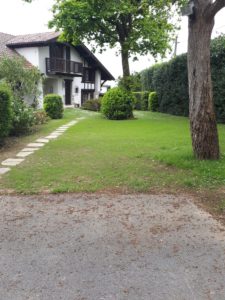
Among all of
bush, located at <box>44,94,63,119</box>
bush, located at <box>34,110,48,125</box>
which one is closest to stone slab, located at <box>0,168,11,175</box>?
bush, located at <box>34,110,48,125</box>

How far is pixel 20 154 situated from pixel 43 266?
492cm

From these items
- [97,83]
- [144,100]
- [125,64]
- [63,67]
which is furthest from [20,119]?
[97,83]

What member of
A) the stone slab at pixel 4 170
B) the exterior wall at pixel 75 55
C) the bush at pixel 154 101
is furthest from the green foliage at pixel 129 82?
the exterior wall at pixel 75 55

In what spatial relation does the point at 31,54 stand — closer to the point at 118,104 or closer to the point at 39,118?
the point at 118,104

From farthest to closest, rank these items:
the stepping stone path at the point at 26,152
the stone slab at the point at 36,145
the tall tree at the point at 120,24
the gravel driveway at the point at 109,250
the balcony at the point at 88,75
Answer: the balcony at the point at 88,75
the tall tree at the point at 120,24
the stone slab at the point at 36,145
the stepping stone path at the point at 26,152
the gravel driveway at the point at 109,250

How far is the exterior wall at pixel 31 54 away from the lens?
22.8 meters

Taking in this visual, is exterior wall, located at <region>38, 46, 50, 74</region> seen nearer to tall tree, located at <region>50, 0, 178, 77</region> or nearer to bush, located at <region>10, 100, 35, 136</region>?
tall tree, located at <region>50, 0, 178, 77</region>

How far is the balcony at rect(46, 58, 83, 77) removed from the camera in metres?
23.6

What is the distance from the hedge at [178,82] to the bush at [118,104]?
8.38ft

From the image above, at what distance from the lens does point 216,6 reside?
5.49m

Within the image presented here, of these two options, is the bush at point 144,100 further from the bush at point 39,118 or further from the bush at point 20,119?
the bush at point 20,119

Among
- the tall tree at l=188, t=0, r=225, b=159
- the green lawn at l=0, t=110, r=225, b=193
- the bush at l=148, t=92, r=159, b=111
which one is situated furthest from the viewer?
the bush at l=148, t=92, r=159, b=111

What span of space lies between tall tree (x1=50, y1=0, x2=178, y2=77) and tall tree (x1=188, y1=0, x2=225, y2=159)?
336 inches

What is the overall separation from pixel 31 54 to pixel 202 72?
19.5 metres
